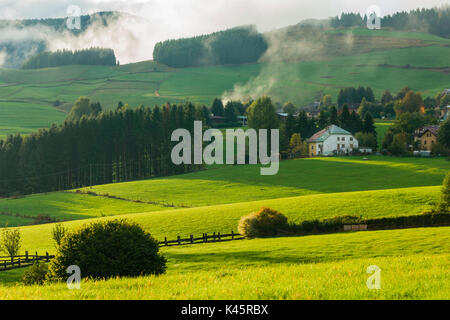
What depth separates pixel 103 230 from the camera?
25125 millimetres

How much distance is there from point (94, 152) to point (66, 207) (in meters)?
44.9

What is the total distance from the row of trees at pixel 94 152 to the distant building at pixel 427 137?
2475 inches

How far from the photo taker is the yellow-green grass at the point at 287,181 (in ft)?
312

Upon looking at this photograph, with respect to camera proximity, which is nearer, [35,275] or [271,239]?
[35,275]

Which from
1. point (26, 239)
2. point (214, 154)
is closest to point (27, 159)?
point (214, 154)

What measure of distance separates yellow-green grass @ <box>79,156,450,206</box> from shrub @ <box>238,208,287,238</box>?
34.2 m

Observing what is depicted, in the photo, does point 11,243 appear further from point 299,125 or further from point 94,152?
Answer: point 299,125

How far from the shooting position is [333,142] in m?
145

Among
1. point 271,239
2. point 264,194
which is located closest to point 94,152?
point 264,194

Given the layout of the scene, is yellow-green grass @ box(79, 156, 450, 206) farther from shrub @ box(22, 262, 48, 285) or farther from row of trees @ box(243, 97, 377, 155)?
shrub @ box(22, 262, 48, 285)

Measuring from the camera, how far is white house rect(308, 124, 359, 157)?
473 feet

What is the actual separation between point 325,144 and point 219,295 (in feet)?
441
